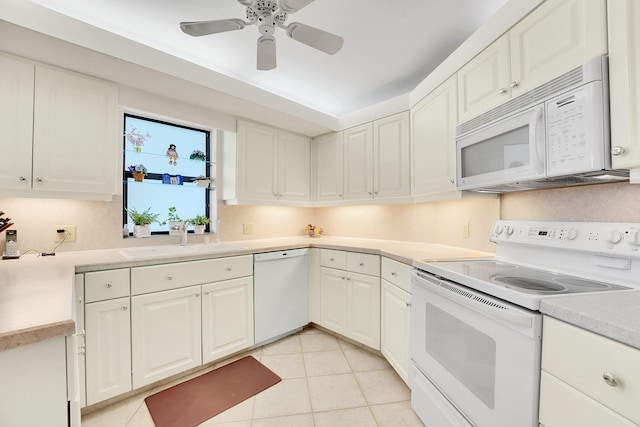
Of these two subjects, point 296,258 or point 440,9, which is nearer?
point 440,9

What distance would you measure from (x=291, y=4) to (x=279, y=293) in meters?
2.16

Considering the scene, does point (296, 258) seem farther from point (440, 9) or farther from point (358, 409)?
point (440, 9)

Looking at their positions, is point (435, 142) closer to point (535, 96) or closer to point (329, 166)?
point (535, 96)

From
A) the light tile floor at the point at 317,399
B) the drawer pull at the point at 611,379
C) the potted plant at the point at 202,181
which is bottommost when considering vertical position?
the light tile floor at the point at 317,399

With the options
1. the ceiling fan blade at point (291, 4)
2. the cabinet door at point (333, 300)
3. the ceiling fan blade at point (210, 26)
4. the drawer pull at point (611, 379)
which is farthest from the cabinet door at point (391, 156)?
the drawer pull at point (611, 379)

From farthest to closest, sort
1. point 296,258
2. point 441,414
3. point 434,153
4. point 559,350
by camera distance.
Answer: point 296,258 < point 434,153 < point 441,414 < point 559,350

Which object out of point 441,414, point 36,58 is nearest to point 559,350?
point 441,414

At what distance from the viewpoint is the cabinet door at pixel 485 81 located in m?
1.48

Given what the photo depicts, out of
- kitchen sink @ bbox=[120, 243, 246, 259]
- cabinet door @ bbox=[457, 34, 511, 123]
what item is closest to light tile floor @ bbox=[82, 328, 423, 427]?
kitchen sink @ bbox=[120, 243, 246, 259]

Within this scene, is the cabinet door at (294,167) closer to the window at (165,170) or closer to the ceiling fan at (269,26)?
the window at (165,170)

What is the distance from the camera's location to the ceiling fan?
4.39 ft

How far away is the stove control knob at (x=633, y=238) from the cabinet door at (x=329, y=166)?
2159 millimetres

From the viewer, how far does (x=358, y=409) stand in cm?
171

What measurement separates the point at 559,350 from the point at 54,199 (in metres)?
2.90
